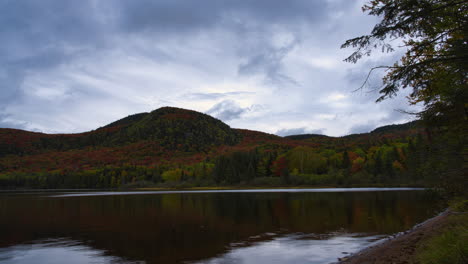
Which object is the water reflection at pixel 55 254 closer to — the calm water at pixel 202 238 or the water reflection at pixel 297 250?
the calm water at pixel 202 238

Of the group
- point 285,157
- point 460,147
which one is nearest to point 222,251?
point 460,147

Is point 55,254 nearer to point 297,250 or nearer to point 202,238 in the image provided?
point 202,238

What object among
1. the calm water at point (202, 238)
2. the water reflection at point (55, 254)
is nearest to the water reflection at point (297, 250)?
the calm water at point (202, 238)

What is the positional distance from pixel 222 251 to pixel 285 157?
136 meters

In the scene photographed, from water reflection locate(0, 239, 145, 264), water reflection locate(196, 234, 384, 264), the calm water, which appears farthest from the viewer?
the calm water

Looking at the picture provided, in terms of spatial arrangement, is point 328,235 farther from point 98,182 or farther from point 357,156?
point 98,182

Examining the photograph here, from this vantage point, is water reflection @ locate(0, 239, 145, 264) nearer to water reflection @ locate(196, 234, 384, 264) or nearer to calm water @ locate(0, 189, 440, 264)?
calm water @ locate(0, 189, 440, 264)

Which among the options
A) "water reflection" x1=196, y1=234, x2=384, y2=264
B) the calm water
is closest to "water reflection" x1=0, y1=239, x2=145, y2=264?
the calm water

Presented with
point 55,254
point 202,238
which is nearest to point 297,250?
point 202,238

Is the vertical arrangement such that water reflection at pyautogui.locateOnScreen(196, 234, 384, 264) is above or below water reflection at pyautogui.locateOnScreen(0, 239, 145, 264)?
below

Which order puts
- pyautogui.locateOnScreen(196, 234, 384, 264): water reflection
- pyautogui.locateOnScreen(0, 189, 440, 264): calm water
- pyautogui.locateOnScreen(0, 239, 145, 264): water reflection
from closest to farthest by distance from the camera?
pyautogui.locateOnScreen(196, 234, 384, 264): water reflection
pyautogui.locateOnScreen(0, 239, 145, 264): water reflection
pyautogui.locateOnScreen(0, 189, 440, 264): calm water

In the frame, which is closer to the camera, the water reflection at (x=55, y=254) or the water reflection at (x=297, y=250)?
the water reflection at (x=297, y=250)

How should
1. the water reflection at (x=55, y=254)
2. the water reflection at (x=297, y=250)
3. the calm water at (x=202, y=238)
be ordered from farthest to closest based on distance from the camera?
the calm water at (x=202, y=238)
the water reflection at (x=55, y=254)
the water reflection at (x=297, y=250)

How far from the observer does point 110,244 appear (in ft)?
72.0
